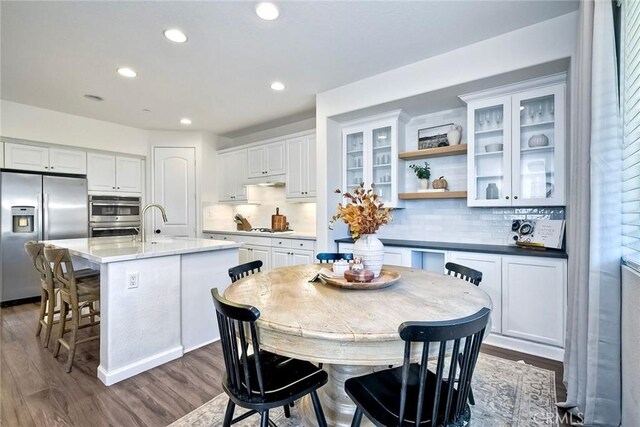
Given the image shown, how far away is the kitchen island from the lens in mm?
2207

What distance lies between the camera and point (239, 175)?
17.3ft

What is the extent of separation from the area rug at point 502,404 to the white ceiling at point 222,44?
8.72 ft

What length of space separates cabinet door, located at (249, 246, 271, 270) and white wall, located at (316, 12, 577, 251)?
42.7 inches

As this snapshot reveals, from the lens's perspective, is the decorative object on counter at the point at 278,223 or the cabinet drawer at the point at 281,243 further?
the decorative object on counter at the point at 278,223

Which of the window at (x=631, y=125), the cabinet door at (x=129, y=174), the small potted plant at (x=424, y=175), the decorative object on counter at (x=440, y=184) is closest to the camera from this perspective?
the window at (x=631, y=125)

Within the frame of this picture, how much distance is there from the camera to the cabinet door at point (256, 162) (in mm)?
4898

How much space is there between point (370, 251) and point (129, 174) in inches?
192

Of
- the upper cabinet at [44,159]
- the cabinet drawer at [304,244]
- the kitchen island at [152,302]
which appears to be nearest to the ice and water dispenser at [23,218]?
the upper cabinet at [44,159]

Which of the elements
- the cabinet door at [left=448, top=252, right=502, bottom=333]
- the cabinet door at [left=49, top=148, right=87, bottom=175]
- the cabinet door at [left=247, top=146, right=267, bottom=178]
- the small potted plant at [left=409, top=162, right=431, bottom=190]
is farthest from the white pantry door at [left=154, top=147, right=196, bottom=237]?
the cabinet door at [left=448, top=252, right=502, bottom=333]

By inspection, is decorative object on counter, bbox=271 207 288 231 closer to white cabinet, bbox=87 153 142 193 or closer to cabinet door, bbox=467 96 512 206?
white cabinet, bbox=87 153 142 193

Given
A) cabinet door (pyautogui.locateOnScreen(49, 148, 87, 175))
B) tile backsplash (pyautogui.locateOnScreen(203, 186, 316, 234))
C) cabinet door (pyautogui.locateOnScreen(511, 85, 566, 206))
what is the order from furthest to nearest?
tile backsplash (pyautogui.locateOnScreen(203, 186, 316, 234))
cabinet door (pyautogui.locateOnScreen(49, 148, 87, 175))
cabinet door (pyautogui.locateOnScreen(511, 85, 566, 206))

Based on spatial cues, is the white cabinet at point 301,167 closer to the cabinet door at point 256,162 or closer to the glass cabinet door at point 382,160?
the cabinet door at point 256,162

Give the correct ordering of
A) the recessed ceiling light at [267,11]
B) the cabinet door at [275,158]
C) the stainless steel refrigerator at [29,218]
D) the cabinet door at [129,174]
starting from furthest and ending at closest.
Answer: the cabinet door at [129,174], the cabinet door at [275,158], the stainless steel refrigerator at [29,218], the recessed ceiling light at [267,11]

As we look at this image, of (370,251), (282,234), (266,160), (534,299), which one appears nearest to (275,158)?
(266,160)
